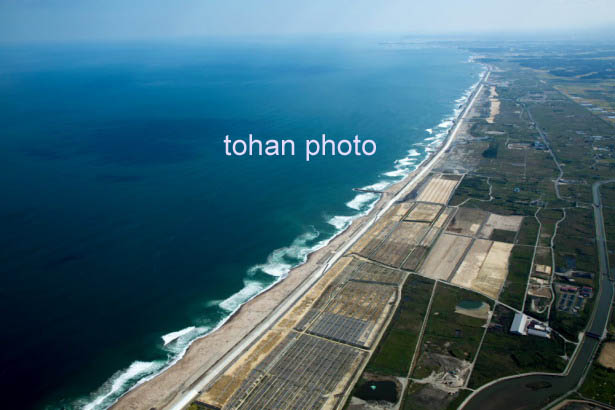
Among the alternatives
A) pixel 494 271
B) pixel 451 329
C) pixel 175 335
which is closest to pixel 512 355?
pixel 451 329

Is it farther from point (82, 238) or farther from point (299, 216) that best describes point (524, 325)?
point (82, 238)

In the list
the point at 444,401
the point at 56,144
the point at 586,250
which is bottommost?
the point at 444,401


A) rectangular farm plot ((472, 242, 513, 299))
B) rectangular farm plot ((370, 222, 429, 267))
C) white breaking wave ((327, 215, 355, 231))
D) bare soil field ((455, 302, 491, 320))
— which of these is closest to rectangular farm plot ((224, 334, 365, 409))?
bare soil field ((455, 302, 491, 320))

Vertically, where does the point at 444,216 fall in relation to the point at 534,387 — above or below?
above

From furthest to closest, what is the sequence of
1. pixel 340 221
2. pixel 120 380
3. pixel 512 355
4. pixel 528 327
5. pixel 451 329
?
pixel 340 221
pixel 451 329
pixel 528 327
pixel 512 355
pixel 120 380

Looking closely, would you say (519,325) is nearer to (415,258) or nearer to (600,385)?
(600,385)

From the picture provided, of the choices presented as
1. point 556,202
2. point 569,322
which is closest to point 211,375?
point 569,322

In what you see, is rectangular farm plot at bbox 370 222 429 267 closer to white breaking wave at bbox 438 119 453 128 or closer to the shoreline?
the shoreline
